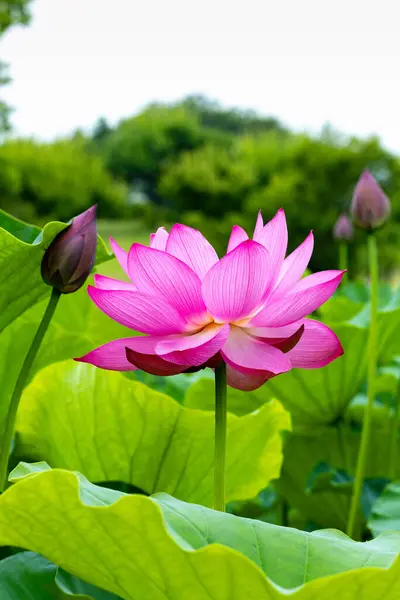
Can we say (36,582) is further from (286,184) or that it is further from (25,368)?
(286,184)

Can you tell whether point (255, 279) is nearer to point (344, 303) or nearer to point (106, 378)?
point (106, 378)

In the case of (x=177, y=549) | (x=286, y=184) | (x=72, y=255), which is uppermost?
(x=286, y=184)

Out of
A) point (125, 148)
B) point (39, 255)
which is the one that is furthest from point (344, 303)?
point (125, 148)

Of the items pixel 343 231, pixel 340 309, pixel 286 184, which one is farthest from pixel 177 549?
pixel 286 184

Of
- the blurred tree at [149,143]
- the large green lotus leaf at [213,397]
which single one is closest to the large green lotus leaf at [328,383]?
the large green lotus leaf at [213,397]

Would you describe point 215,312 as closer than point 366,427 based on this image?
Yes

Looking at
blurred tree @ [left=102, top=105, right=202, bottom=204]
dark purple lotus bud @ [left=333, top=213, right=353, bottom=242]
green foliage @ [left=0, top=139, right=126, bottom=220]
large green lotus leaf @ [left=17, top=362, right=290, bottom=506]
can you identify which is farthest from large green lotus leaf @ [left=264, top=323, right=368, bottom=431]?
blurred tree @ [left=102, top=105, right=202, bottom=204]

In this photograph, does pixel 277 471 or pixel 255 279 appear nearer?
pixel 255 279

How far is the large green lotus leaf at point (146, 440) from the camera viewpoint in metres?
0.57

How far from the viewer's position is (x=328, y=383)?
0.85 m

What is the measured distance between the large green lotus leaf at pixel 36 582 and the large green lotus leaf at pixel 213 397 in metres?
0.36

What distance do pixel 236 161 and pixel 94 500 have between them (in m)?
10.9

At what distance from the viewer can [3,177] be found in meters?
12.1

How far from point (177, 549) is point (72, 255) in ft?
0.63
